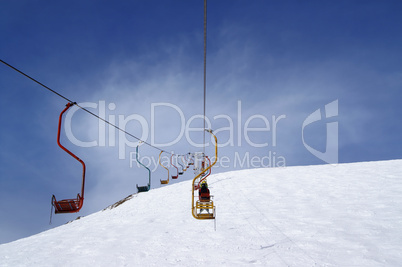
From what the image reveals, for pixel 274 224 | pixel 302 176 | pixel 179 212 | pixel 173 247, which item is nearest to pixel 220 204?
pixel 179 212

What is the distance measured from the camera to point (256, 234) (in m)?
11.8

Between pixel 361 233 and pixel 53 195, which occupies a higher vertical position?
pixel 53 195

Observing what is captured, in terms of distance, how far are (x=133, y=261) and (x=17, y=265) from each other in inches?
204

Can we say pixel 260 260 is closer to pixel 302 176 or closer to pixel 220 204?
pixel 220 204

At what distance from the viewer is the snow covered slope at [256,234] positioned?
9.60 meters

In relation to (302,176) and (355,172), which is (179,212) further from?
(355,172)

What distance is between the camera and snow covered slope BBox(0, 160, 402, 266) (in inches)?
378

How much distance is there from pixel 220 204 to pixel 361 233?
8914mm

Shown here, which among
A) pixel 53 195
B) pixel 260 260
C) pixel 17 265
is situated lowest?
pixel 17 265

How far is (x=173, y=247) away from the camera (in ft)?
36.3

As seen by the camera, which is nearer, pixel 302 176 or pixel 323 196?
pixel 323 196

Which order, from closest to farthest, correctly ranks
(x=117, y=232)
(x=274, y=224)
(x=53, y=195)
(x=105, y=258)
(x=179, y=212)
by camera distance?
1. (x=53, y=195)
2. (x=105, y=258)
3. (x=274, y=224)
4. (x=117, y=232)
5. (x=179, y=212)

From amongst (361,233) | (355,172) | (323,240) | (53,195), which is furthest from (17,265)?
(355,172)

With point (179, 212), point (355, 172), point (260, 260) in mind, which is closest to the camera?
point (260, 260)
